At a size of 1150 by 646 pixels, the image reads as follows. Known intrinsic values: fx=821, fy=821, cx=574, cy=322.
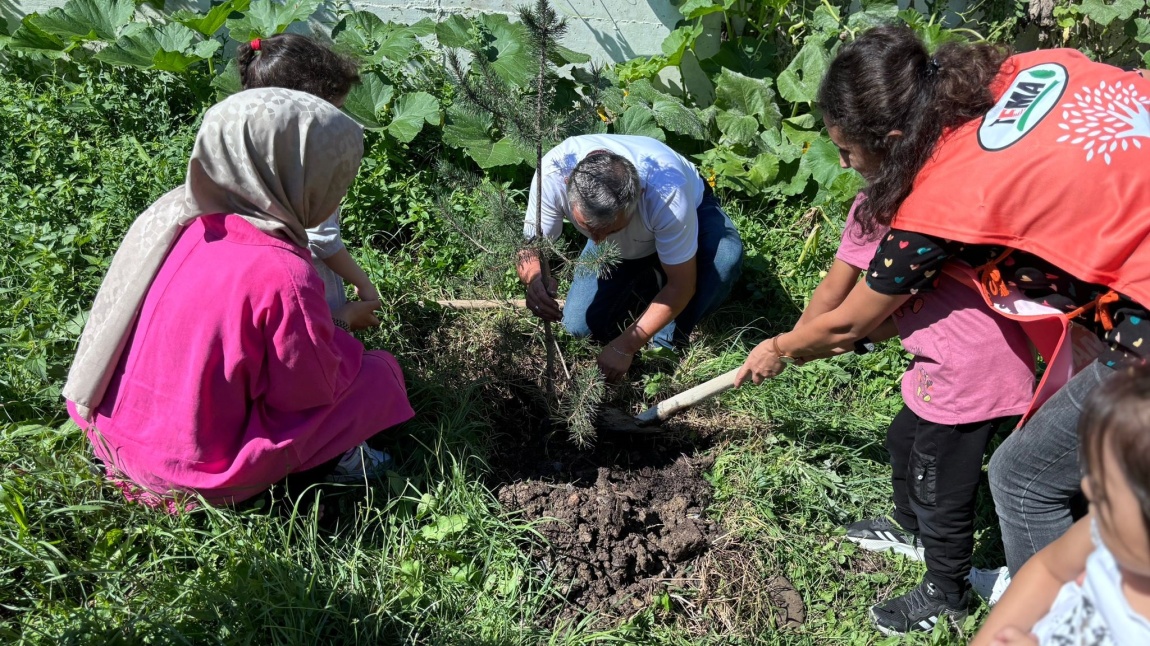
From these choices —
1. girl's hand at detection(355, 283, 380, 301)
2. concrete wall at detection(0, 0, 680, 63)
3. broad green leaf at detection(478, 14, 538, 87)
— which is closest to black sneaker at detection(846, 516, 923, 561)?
girl's hand at detection(355, 283, 380, 301)

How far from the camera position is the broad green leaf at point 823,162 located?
3.65 m

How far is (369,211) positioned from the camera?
3.63 metres

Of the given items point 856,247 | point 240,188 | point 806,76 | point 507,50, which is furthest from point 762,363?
point 507,50

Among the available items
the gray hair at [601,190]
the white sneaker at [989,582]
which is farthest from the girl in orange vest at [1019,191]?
the gray hair at [601,190]

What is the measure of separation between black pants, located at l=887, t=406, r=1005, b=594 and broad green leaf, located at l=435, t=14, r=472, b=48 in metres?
2.76

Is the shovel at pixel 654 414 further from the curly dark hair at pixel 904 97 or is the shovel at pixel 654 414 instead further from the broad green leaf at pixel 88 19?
the broad green leaf at pixel 88 19

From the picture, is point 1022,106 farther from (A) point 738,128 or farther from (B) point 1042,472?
(A) point 738,128

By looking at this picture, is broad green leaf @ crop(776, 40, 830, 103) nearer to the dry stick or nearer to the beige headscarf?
the dry stick

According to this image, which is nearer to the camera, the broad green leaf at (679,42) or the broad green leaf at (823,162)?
the broad green leaf at (823,162)

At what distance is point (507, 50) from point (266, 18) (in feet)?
3.77

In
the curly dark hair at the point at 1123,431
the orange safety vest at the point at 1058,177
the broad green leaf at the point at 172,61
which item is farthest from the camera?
the broad green leaf at the point at 172,61

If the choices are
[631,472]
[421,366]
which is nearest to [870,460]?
[631,472]

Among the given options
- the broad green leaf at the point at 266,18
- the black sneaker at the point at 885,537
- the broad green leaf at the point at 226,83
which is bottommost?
the black sneaker at the point at 885,537

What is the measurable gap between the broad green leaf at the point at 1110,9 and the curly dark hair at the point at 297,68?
12.0ft
